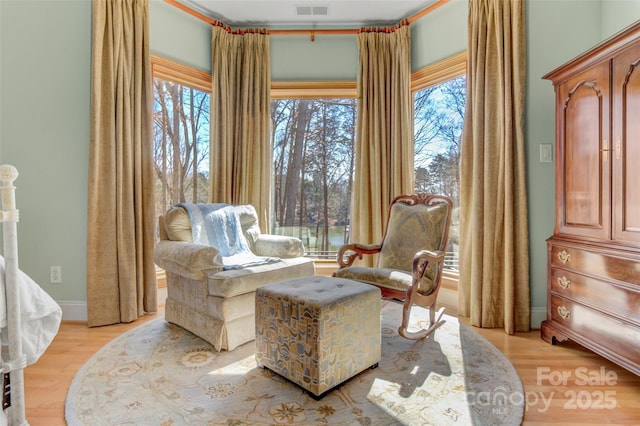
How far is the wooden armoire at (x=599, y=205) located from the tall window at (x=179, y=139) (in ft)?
10.2

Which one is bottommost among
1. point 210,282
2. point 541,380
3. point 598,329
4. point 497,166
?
point 541,380

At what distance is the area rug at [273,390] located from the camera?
150 cm

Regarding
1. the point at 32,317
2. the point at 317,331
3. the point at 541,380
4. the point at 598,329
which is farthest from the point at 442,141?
the point at 32,317

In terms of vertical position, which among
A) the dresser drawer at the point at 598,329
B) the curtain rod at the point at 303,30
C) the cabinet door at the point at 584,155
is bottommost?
the dresser drawer at the point at 598,329

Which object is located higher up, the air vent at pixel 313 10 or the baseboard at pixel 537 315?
the air vent at pixel 313 10

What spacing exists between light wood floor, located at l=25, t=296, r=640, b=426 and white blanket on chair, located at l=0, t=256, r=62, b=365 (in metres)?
0.36

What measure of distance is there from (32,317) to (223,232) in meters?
1.49

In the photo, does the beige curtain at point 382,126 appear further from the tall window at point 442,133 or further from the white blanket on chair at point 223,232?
the white blanket on chair at point 223,232

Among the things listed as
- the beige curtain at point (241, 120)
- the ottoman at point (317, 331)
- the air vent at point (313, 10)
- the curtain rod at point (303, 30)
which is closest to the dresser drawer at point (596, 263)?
the ottoman at point (317, 331)

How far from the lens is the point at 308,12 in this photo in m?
3.32

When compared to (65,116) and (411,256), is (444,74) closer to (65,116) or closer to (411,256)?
(411,256)

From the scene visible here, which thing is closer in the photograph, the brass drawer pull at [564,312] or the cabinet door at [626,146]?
the cabinet door at [626,146]

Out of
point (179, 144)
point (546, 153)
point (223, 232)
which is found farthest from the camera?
point (179, 144)

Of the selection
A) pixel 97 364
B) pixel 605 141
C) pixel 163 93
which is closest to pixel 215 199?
pixel 163 93
